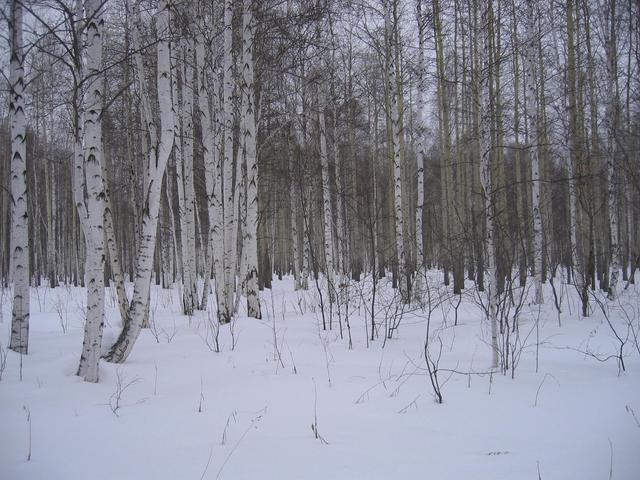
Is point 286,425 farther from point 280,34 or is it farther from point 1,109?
point 1,109

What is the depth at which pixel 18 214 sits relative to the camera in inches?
169

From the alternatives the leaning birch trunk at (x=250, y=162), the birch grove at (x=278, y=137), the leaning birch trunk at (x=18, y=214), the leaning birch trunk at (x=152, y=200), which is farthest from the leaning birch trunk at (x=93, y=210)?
the leaning birch trunk at (x=250, y=162)

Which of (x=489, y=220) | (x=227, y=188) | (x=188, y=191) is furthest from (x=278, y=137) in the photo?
(x=489, y=220)

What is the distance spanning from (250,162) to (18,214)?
385 cm

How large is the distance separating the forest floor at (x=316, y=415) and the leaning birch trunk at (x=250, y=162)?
90.5 inches

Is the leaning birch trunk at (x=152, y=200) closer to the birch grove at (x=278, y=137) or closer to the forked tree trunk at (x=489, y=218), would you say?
the birch grove at (x=278, y=137)

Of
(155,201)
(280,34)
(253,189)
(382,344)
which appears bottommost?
(382,344)

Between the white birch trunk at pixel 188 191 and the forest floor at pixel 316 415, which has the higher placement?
the white birch trunk at pixel 188 191

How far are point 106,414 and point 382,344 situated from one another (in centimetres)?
347

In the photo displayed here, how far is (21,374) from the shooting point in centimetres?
352

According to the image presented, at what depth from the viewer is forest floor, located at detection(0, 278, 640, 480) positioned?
2141 millimetres

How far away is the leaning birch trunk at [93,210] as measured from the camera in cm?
352

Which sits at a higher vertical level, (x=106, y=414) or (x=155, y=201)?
(x=155, y=201)

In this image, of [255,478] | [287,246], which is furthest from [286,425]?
[287,246]
